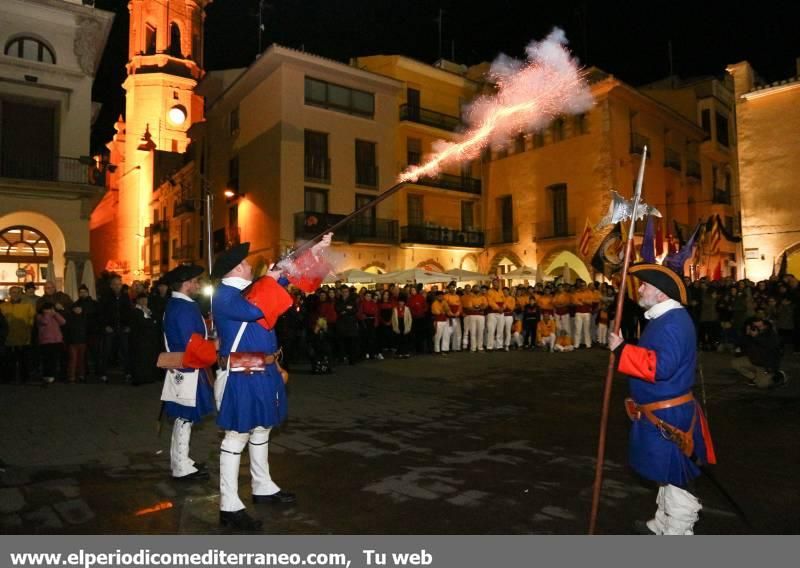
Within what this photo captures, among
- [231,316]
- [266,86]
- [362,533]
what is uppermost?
[266,86]

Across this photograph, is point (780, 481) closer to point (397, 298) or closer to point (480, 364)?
point (480, 364)

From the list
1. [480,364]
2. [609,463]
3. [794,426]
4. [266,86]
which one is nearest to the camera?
[609,463]

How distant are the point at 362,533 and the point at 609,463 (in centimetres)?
277

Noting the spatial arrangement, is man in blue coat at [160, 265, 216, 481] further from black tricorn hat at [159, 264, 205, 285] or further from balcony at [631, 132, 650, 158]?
balcony at [631, 132, 650, 158]

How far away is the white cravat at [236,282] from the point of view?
14.1 feet

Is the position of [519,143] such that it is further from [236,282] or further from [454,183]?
[236,282]

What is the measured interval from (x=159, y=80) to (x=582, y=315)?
114 feet

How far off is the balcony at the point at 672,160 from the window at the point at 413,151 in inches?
521

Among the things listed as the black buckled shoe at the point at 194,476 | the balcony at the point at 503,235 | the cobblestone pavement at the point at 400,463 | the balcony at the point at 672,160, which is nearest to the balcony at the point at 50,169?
the cobblestone pavement at the point at 400,463

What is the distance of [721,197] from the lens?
35.0 metres

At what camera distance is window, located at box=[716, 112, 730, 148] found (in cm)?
3434

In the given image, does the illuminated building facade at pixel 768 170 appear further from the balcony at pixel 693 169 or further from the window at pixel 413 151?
the window at pixel 413 151

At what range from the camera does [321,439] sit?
6602 mm

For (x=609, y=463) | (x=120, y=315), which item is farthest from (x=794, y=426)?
(x=120, y=315)
